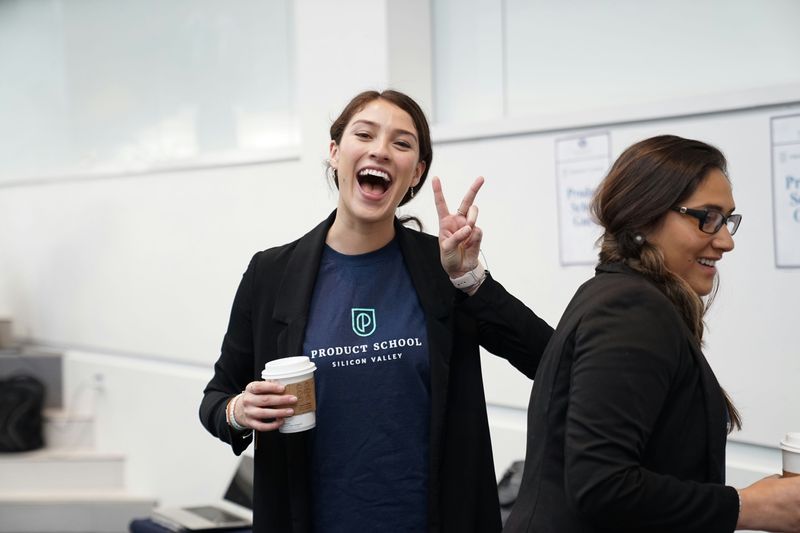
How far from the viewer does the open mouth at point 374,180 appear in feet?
5.80

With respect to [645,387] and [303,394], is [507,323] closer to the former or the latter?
[303,394]

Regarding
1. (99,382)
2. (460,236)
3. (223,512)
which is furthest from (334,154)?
(99,382)

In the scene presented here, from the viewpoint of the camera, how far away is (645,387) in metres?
1.15

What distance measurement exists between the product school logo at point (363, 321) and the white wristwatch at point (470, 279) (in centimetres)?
18

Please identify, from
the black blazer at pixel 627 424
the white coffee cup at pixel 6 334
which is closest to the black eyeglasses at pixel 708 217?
the black blazer at pixel 627 424

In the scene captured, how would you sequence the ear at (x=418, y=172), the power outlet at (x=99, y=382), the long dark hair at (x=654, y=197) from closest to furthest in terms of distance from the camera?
the long dark hair at (x=654, y=197) < the ear at (x=418, y=172) < the power outlet at (x=99, y=382)

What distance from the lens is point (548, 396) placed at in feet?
4.09

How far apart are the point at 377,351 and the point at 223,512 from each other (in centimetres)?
219

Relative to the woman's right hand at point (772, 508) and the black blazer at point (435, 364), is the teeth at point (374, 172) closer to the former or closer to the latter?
the black blazer at point (435, 364)

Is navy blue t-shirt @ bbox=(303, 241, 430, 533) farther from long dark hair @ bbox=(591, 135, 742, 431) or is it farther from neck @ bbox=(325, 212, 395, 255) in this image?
long dark hair @ bbox=(591, 135, 742, 431)

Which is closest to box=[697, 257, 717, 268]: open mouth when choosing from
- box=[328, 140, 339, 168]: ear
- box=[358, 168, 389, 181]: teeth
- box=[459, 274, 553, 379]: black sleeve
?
box=[459, 274, 553, 379]: black sleeve

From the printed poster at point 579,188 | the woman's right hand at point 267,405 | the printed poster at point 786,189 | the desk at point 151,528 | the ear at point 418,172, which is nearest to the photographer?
the woman's right hand at point 267,405

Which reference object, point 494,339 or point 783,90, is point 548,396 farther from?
point 783,90

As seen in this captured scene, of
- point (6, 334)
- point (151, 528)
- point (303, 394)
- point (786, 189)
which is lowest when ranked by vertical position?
point (151, 528)
